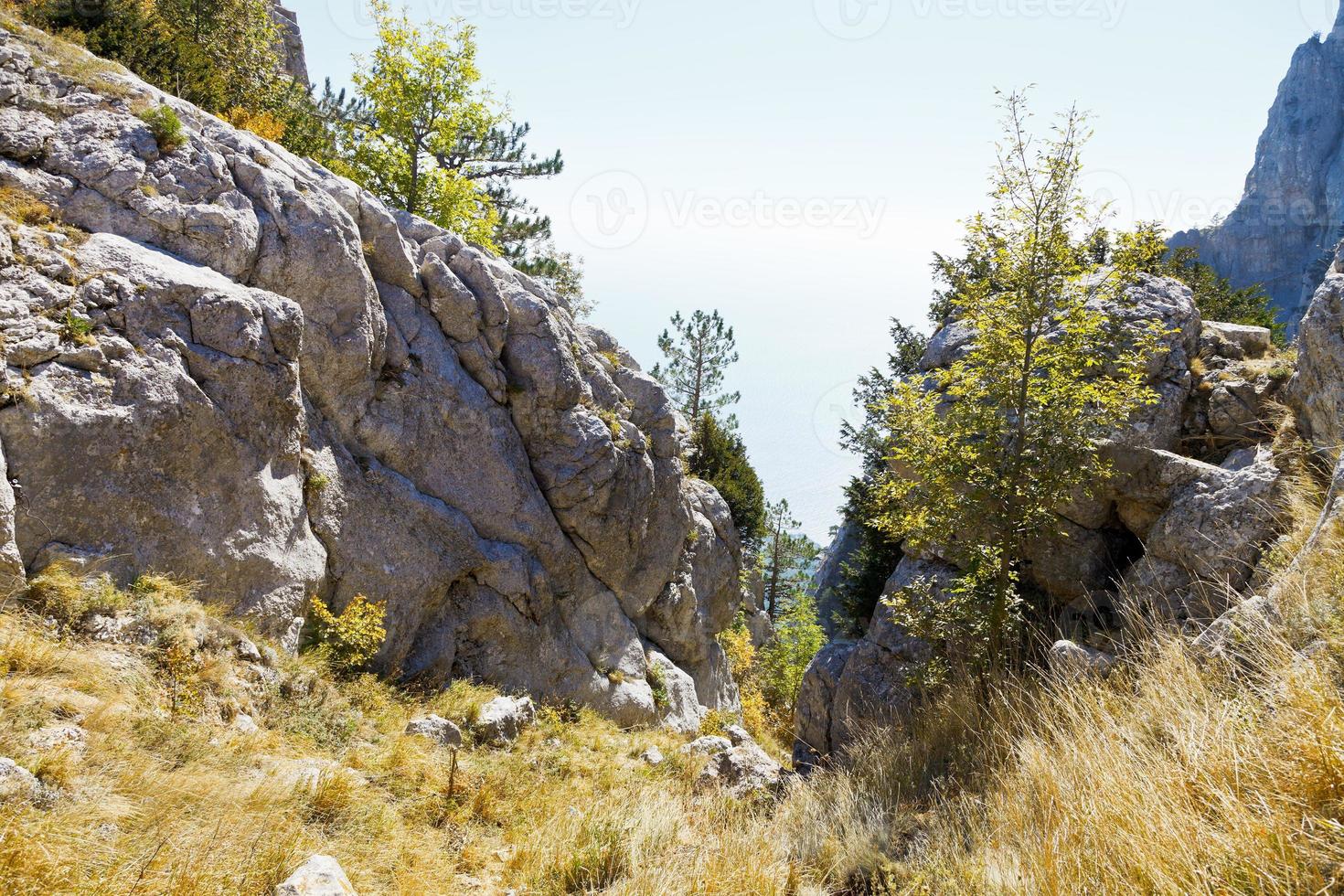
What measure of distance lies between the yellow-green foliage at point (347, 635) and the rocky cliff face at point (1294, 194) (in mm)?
102411

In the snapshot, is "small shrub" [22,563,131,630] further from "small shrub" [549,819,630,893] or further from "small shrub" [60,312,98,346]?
"small shrub" [549,819,630,893]

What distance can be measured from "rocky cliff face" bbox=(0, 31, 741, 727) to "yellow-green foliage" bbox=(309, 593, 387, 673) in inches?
21.2

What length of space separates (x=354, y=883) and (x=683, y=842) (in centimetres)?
263

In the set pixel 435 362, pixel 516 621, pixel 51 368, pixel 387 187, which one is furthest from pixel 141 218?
pixel 387 187

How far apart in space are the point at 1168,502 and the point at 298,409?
15389 mm

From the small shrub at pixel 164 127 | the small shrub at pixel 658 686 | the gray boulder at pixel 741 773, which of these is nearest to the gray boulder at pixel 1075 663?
the gray boulder at pixel 741 773

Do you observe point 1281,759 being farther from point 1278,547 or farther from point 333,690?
point 333,690

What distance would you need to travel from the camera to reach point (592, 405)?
16.9 meters

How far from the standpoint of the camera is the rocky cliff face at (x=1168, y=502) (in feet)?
35.4

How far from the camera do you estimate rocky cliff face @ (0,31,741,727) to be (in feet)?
26.5

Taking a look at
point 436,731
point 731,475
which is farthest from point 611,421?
point 731,475

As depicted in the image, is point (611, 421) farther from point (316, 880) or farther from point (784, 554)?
point (784, 554)

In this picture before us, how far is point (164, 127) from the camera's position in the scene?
1055 centimetres

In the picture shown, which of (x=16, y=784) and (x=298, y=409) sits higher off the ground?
(x=298, y=409)
